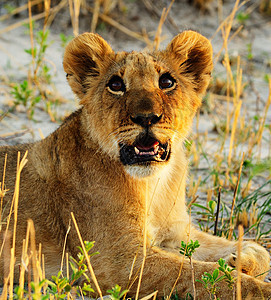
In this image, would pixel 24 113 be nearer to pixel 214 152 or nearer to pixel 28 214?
pixel 214 152

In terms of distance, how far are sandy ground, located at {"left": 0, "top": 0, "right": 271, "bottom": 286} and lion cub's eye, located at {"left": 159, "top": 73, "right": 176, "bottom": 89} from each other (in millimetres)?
2337

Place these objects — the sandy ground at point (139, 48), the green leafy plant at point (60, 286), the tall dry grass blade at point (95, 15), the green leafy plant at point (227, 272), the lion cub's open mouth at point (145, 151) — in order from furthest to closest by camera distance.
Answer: the tall dry grass blade at point (95, 15)
the sandy ground at point (139, 48)
the lion cub's open mouth at point (145, 151)
the green leafy plant at point (227, 272)
the green leafy plant at point (60, 286)

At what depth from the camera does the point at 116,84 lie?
148 inches

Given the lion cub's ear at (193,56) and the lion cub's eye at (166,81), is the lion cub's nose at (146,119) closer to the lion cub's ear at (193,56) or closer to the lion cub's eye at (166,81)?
the lion cub's eye at (166,81)

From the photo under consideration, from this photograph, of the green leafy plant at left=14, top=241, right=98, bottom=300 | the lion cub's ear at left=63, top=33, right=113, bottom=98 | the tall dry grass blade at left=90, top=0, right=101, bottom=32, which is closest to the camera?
the green leafy plant at left=14, top=241, right=98, bottom=300

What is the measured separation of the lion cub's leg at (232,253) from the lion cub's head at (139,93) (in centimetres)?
78

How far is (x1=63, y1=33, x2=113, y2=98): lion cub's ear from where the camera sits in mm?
4039

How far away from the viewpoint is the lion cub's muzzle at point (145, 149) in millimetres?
3375

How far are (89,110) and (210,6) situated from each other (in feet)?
23.9

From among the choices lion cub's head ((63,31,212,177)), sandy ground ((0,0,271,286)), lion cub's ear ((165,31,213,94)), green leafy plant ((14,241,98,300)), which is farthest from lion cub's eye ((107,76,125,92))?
sandy ground ((0,0,271,286))

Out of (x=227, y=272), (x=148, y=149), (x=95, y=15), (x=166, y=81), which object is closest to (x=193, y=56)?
(x=166, y=81)

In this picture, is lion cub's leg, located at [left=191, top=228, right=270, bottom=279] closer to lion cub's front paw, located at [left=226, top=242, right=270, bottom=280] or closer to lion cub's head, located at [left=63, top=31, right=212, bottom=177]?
lion cub's front paw, located at [left=226, top=242, right=270, bottom=280]

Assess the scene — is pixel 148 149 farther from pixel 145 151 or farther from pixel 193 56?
pixel 193 56

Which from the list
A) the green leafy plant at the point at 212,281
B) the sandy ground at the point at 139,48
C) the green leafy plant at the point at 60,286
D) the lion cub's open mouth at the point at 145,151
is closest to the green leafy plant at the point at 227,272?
the green leafy plant at the point at 212,281
